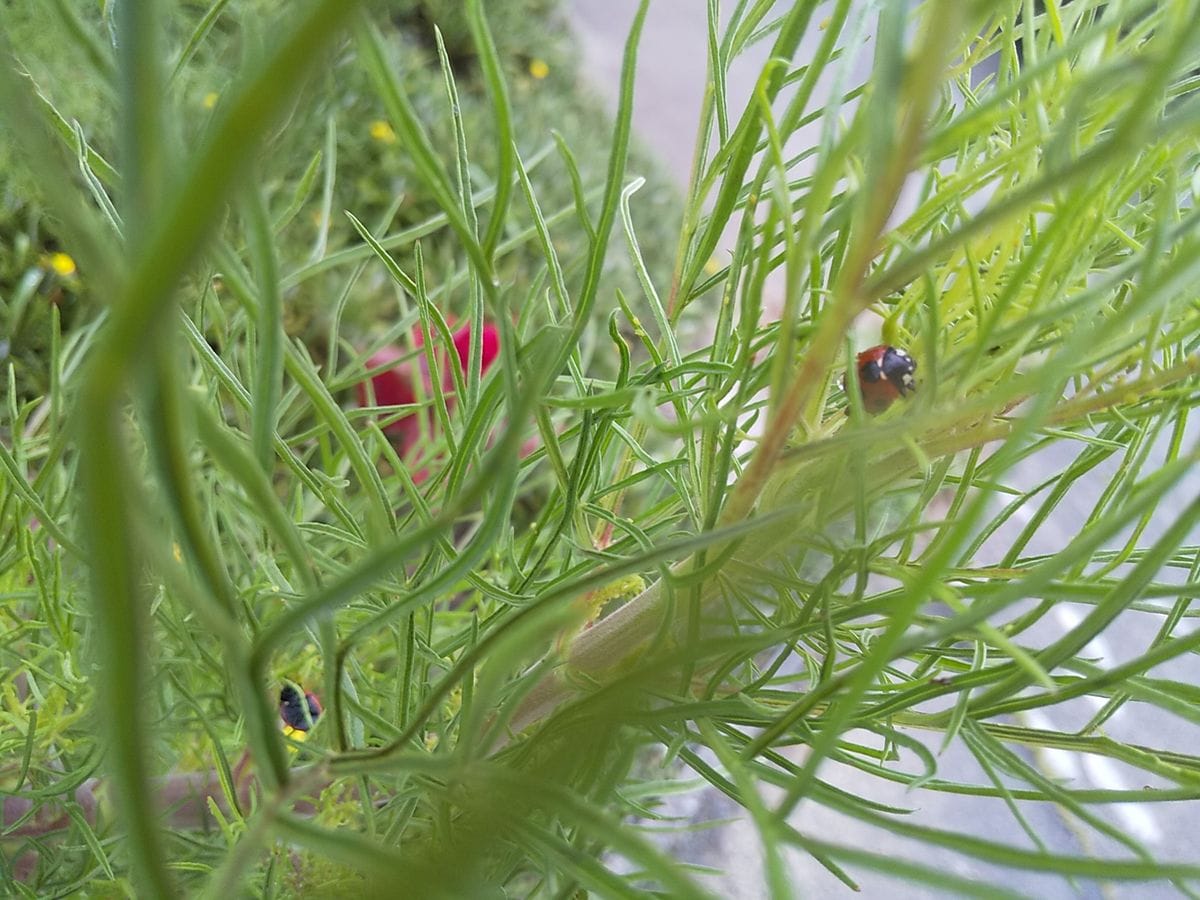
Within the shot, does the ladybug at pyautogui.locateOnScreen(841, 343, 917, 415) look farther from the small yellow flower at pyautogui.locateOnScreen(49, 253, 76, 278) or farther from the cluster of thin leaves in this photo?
the small yellow flower at pyautogui.locateOnScreen(49, 253, 76, 278)

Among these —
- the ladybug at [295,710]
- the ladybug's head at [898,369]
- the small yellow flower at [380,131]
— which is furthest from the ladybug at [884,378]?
the small yellow flower at [380,131]

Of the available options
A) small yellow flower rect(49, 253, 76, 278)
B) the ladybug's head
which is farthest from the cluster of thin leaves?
small yellow flower rect(49, 253, 76, 278)

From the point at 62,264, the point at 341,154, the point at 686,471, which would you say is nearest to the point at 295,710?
the point at 686,471

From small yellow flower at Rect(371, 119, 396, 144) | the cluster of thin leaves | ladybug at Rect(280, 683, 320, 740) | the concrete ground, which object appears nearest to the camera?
the cluster of thin leaves

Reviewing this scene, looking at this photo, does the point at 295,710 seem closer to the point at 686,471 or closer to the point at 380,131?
the point at 686,471

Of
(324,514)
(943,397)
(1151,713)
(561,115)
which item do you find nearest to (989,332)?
(943,397)

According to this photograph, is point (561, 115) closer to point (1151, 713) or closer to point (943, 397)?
point (1151, 713)

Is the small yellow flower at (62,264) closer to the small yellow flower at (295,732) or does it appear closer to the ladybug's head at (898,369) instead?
the small yellow flower at (295,732)
